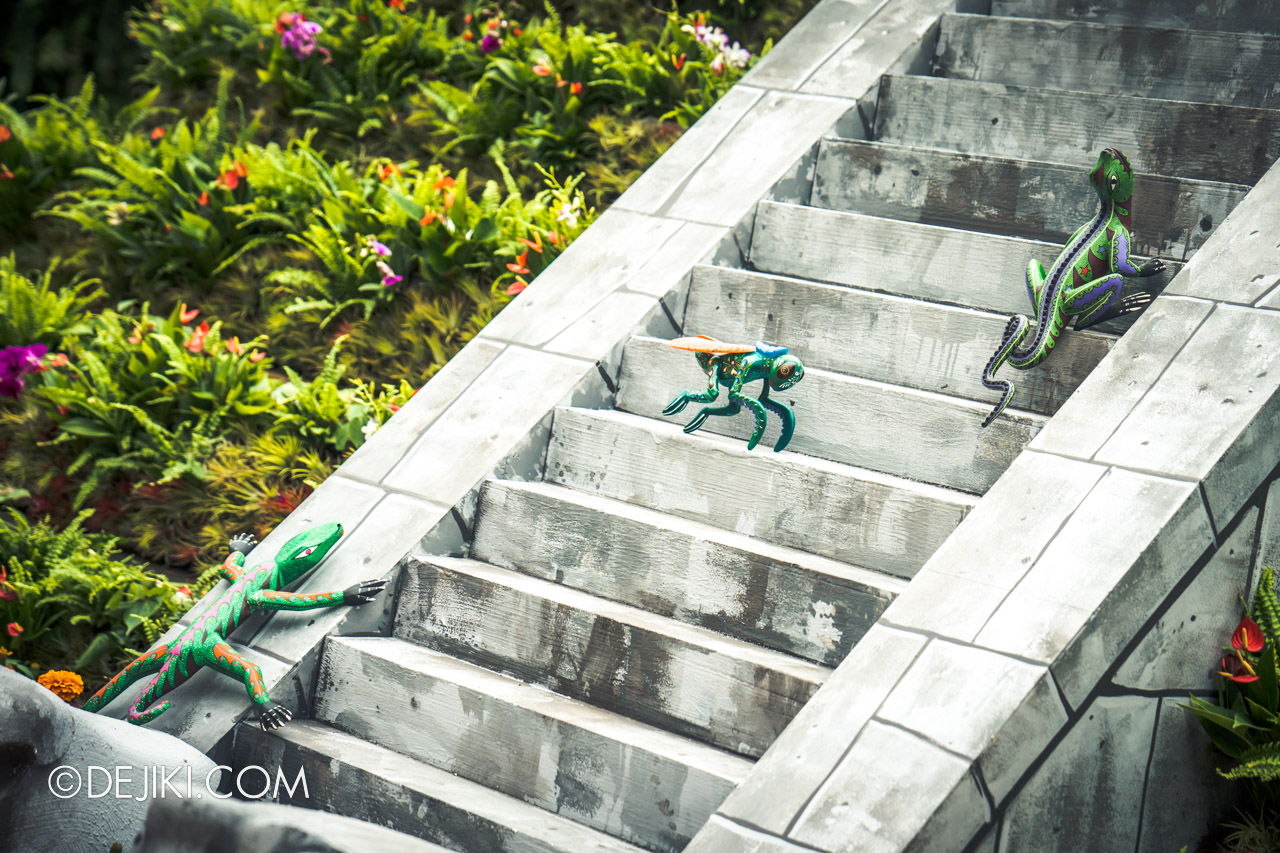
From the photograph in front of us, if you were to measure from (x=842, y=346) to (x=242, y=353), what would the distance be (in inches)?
116

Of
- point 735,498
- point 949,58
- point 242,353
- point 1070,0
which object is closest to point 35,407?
point 242,353

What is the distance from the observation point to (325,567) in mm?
3666

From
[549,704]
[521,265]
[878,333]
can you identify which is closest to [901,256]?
[878,333]

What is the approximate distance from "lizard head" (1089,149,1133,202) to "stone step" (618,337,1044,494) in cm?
72

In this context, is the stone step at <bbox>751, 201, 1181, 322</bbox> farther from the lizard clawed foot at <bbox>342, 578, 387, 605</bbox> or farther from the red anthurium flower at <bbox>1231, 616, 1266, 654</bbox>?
the lizard clawed foot at <bbox>342, 578, 387, 605</bbox>

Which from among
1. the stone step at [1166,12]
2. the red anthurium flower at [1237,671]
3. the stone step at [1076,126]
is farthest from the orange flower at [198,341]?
the red anthurium flower at [1237,671]

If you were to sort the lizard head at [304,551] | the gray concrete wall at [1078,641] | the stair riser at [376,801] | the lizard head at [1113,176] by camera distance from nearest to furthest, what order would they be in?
the gray concrete wall at [1078,641] → the stair riser at [376,801] → the lizard head at [1113,176] → the lizard head at [304,551]

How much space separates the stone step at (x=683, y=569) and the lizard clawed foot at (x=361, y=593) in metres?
0.42

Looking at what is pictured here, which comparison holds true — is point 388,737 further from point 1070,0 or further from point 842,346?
point 1070,0

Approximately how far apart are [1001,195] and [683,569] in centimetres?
204

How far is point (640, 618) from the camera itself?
3277 millimetres

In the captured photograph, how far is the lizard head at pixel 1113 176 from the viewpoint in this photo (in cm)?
318

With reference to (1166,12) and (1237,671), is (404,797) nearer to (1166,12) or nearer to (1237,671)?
(1237,671)

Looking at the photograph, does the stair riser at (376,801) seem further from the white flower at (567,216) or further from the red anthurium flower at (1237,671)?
the white flower at (567,216)
